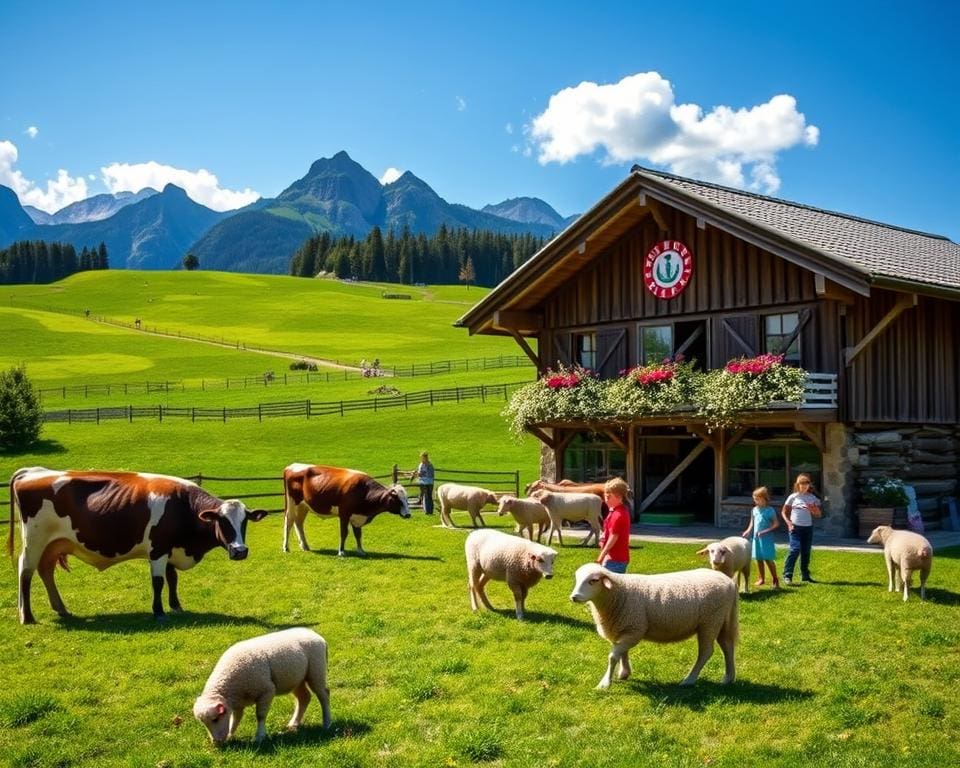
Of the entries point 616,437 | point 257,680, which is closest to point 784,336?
point 616,437

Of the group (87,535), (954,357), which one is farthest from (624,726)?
(954,357)

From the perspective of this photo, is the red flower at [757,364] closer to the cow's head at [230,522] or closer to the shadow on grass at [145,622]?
the cow's head at [230,522]

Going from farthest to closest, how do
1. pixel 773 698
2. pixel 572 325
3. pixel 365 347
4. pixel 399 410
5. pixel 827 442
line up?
pixel 365 347 < pixel 399 410 < pixel 572 325 < pixel 827 442 < pixel 773 698

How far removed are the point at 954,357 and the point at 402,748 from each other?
71.1 ft

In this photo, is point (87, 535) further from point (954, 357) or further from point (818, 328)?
point (954, 357)

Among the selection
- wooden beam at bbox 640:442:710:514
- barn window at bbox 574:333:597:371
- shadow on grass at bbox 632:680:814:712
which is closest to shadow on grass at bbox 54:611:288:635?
shadow on grass at bbox 632:680:814:712

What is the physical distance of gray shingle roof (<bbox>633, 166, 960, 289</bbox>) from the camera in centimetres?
2134

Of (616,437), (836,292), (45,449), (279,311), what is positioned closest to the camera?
(836,292)

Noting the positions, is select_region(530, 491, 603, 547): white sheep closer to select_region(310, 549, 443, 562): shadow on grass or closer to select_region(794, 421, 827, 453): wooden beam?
select_region(310, 549, 443, 562): shadow on grass

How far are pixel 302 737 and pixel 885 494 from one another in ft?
56.0

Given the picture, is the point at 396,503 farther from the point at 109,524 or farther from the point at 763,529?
the point at 763,529

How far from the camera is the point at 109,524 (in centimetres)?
1328

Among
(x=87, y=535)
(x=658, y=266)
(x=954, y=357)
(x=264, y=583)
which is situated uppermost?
(x=658, y=266)

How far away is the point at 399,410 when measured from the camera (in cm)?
5425
